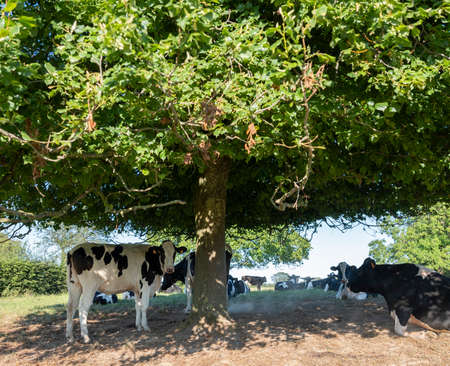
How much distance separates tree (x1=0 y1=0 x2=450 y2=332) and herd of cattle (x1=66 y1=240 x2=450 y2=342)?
1.93 metres

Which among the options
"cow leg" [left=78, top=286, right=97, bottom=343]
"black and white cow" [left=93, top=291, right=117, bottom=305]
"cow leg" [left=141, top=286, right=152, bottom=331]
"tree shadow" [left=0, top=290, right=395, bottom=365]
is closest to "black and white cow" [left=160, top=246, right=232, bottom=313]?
"tree shadow" [left=0, top=290, right=395, bottom=365]

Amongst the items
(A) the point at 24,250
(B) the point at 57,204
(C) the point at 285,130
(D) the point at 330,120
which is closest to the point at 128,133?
(C) the point at 285,130

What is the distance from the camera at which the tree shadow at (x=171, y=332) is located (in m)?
8.54

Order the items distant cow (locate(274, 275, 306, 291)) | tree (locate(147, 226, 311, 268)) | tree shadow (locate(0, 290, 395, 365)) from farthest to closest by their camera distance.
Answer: tree (locate(147, 226, 311, 268))
distant cow (locate(274, 275, 306, 291))
tree shadow (locate(0, 290, 395, 365))

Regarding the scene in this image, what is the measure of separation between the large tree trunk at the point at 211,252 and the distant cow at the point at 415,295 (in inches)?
164

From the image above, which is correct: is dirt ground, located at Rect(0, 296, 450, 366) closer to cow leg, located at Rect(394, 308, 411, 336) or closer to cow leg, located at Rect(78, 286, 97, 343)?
cow leg, located at Rect(394, 308, 411, 336)

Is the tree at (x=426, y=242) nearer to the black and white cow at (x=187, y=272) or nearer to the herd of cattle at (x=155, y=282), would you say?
the black and white cow at (x=187, y=272)

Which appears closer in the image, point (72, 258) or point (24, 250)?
point (72, 258)

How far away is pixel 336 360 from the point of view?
7.30 metres

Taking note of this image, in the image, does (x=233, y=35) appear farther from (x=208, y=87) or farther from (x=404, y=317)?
(x=404, y=317)

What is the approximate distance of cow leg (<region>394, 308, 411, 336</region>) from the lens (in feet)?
30.1

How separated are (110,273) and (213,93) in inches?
261

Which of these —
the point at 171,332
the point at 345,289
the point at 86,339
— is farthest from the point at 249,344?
the point at 345,289

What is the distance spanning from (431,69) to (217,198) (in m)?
6.14
